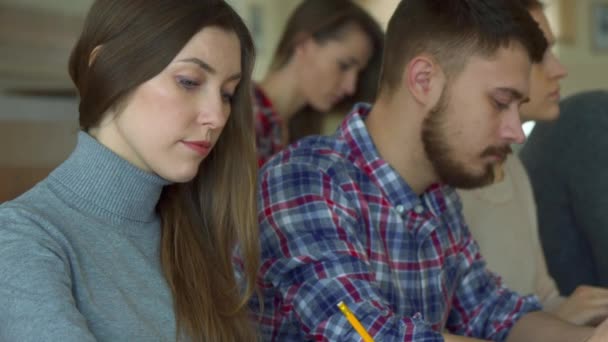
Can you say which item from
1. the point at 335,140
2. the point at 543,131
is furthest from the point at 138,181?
the point at 543,131

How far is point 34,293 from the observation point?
812 mm

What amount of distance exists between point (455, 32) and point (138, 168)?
1.85 ft

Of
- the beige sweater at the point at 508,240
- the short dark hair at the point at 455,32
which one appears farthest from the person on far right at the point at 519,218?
the short dark hair at the point at 455,32

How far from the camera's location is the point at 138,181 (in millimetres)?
1034

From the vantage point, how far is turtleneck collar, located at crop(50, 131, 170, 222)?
996 millimetres

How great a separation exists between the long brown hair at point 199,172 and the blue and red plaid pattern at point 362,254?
8 cm

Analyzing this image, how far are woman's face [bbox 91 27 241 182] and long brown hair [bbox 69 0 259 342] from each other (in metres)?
0.01

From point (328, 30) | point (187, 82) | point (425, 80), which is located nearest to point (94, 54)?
point (187, 82)

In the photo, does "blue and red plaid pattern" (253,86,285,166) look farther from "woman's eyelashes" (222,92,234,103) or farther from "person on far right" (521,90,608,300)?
"woman's eyelashes" (222,92,234,103)

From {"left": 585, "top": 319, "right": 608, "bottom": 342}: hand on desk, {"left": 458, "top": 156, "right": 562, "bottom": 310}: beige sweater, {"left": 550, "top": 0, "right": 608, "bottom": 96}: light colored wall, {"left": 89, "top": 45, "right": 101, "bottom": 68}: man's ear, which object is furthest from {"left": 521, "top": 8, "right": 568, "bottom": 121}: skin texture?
{"left": 550, "top": 0, "right": 608, "bottom": 96}: light colored wall

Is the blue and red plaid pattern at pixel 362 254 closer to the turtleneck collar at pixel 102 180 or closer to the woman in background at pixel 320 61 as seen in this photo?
the turtleneck collar at pixel 102 180

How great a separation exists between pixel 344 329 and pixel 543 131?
0.91 meters

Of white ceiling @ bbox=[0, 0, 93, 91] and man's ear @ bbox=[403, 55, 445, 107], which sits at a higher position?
man's ear @ bbox=[403, 55, 445, 107]

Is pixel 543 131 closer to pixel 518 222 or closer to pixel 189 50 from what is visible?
pixel 518 222
